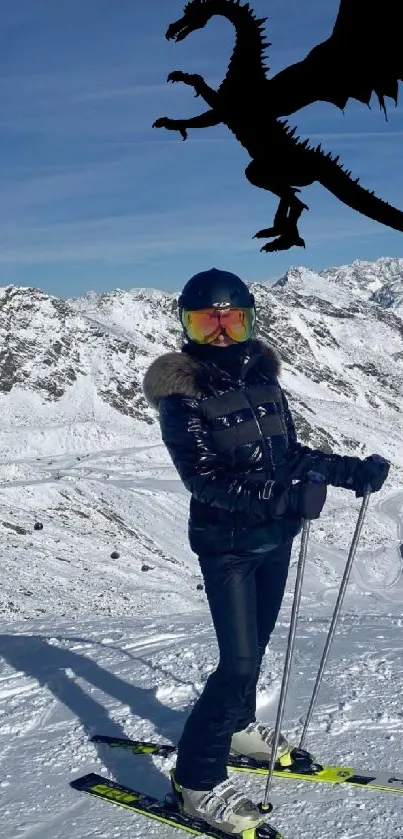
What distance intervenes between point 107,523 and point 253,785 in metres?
27.4

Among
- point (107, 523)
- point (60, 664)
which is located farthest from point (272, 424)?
Answer: point (107, 523)

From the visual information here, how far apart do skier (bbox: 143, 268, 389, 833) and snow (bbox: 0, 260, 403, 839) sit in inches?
19.4

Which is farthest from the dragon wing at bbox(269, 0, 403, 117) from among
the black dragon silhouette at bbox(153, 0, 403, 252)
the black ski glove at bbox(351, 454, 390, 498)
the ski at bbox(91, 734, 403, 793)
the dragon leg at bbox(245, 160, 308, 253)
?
the ski at bbox(91, 734, 403, 793)

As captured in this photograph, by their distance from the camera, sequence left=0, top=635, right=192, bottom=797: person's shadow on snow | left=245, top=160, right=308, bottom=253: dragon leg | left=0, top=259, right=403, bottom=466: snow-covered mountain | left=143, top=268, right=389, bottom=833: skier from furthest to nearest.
A: left=0, top=259, right=403, bottom=466: snow-covered mountain
left=0, top=635, right=192, bottom=797: person's shadow on snow
left=143, top=268, right=389, bottom=833: skier
left=245, top=160, right=308, bottom=253: dragon leg

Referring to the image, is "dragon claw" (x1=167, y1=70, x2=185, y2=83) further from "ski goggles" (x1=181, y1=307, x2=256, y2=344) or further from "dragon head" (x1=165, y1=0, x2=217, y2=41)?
"ski goggles" (x1=181, y1=307, x2=256, y2=344)

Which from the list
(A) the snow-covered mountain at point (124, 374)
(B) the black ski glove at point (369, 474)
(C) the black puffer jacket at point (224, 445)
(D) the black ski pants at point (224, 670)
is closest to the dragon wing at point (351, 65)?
(C) the black puffer jacket at point (224, 445)

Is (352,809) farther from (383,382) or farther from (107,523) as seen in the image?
(383,382)

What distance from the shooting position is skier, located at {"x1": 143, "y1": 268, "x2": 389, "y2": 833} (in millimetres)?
4352

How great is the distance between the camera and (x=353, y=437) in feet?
253

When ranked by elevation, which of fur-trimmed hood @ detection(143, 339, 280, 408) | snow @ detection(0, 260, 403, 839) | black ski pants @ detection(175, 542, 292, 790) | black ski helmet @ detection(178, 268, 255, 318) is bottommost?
snow @ detection(0, 260, 403, 839)

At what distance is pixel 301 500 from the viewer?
4199 millimetres

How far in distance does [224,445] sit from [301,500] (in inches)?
22.6

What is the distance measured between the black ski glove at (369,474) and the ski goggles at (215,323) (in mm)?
1168

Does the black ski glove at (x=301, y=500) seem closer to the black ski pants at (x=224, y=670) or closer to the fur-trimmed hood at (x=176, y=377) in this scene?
the black ski pants at (x=224, y=670)
